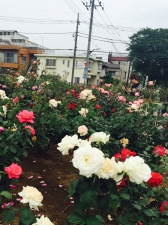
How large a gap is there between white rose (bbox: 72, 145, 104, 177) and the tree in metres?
33.4

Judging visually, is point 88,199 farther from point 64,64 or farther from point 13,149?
point 64,64

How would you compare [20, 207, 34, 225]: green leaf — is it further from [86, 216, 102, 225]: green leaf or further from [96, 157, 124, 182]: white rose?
[96, 157, 124, 182]: white rose

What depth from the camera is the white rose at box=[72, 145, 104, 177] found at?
3.21ft

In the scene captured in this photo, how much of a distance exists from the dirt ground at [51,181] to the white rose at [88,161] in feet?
3.47

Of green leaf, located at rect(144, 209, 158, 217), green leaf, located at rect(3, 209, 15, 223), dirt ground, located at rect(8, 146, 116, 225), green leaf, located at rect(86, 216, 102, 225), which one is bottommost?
dirt ground, located at rect(8, 146, 116, 225)

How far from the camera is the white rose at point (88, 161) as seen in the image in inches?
38.5

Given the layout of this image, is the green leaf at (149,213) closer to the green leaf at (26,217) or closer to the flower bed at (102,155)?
the flower bed at (102,155)

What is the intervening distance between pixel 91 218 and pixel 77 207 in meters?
0.08

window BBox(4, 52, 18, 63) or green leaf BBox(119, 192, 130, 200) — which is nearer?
green leaf BBox(119, 192, 130, 200)

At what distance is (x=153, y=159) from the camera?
2.42 m

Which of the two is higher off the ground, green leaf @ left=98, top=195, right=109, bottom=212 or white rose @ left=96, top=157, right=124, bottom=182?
white rose @ left=96, top=157, right=124, bottom=182

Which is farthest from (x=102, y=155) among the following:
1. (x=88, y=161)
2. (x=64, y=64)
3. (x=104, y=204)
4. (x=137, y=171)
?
(x=64, y=64)

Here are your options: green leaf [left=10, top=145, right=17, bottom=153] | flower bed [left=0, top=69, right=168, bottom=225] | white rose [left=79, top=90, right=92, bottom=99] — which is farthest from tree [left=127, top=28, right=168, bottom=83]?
green leaf [left=10, top=145, right=17, bottom=153]

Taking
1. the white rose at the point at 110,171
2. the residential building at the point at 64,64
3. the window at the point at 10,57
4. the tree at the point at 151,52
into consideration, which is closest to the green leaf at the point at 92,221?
the white rose at the point at 110,171
